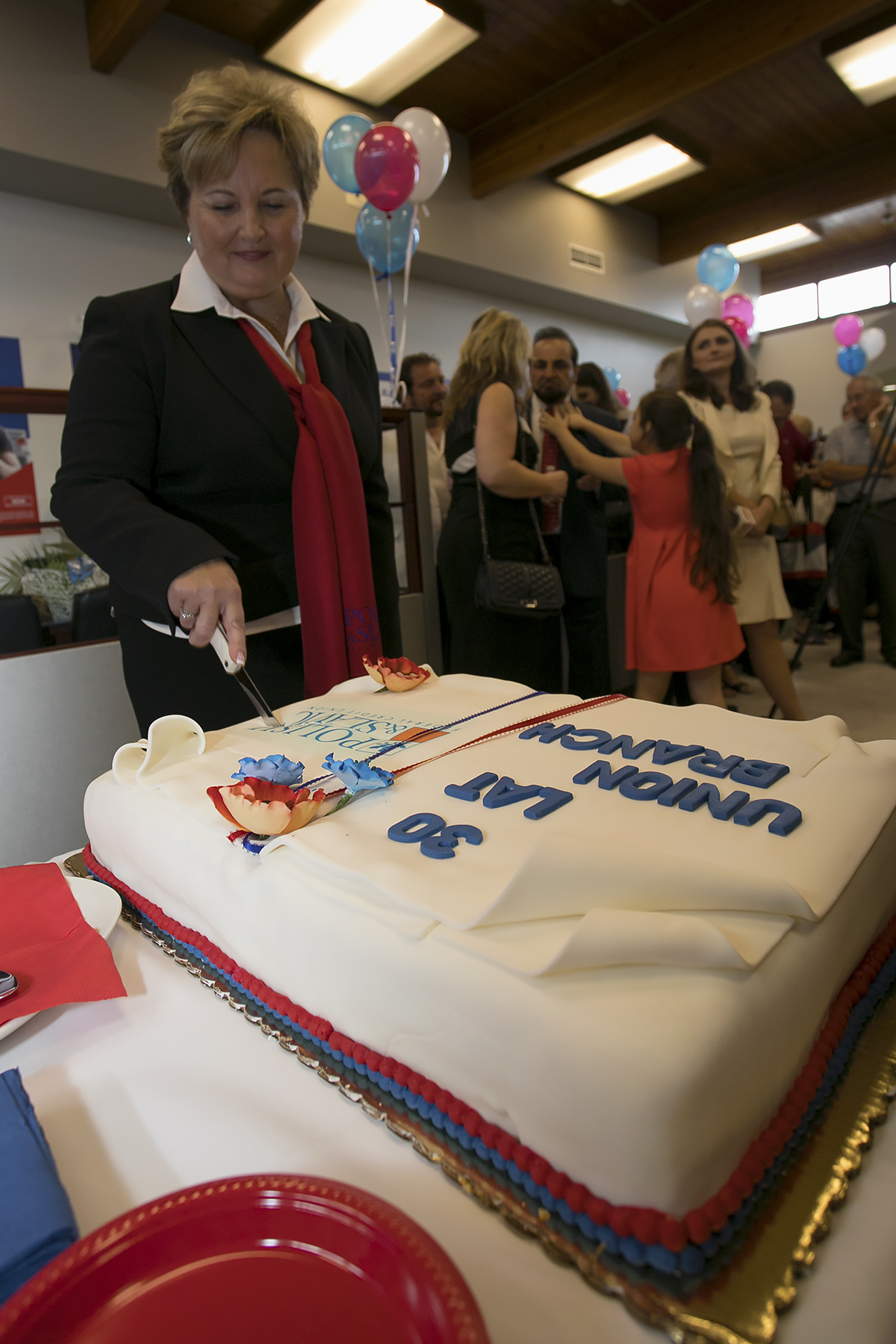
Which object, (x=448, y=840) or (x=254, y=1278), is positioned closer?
Answer: (x=254, y=1278)

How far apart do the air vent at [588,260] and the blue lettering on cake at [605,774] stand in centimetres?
703

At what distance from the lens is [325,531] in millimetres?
1151

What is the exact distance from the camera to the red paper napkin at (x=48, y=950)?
2.02 ft

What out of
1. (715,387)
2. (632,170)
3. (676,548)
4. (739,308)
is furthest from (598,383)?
(739,308)

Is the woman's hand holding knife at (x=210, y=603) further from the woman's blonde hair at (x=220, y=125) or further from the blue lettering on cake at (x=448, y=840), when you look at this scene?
the woman's blonde hair at (x=220, y=125)

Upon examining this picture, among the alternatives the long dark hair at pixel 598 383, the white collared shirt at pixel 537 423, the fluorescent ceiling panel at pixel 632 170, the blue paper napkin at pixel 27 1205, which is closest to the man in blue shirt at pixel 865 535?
the long dark hair at pixel 598 383

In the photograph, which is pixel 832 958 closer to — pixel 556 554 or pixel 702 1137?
pixel 702 1137

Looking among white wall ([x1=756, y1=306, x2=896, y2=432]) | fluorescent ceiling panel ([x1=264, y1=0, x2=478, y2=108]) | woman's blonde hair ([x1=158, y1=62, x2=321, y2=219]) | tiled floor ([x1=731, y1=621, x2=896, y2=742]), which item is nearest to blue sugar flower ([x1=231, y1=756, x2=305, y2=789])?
woman's blonde hair ([x1=158, y1=62, x2=321, y2=219])

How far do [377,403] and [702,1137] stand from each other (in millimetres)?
1220

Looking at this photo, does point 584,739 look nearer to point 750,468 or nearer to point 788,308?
point 750,468

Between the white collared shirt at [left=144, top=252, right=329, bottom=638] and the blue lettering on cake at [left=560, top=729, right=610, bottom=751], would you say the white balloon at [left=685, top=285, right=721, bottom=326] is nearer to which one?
the white collared shirt at [left=144, top=252, right=329, bottom=638]

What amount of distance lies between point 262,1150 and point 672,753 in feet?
1.60

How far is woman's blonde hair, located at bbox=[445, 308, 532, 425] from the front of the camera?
85.4 inches

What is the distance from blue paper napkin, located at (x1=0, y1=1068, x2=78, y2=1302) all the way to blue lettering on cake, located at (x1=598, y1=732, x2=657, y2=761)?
1.81 ft
